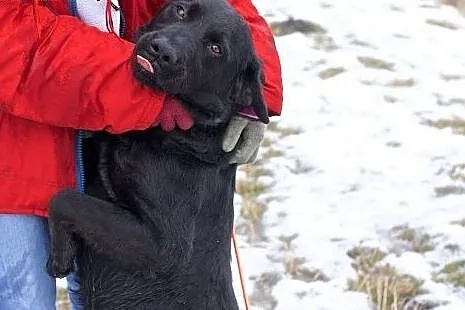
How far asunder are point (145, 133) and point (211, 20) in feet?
1.26

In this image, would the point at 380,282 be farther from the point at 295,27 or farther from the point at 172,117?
the point at 295,27

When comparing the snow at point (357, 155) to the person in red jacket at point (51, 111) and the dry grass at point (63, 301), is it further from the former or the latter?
the person in red jacket at point (51, 111)

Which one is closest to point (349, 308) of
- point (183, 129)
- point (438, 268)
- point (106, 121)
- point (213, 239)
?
point (438, 268)

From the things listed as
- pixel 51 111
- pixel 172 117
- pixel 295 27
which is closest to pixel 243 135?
pixel 172 117

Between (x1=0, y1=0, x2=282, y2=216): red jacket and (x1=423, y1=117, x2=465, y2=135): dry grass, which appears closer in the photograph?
(x1=0, y1=0, x2=282, y2=216): red jacket

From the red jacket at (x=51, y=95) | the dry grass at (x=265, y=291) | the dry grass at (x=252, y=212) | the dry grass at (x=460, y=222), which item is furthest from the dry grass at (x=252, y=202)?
the red jacket at (x=51, y=95)

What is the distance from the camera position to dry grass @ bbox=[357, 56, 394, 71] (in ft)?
21.8

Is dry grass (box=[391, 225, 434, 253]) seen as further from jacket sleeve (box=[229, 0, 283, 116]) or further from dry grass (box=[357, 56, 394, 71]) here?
dry grass (box=[357, 56, 394, 71])

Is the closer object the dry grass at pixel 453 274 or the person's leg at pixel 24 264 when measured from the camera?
the person's leg at pixel 24 264

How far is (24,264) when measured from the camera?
2.42 meters

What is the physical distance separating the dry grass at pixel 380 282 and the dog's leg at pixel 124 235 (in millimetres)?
1590

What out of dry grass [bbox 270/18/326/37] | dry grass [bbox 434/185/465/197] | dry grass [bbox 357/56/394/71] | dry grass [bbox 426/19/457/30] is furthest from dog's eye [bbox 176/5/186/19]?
dry grass [bbox 426/19/457/30]

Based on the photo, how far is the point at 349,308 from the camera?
3.85m

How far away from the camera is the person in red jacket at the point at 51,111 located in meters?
2.14
